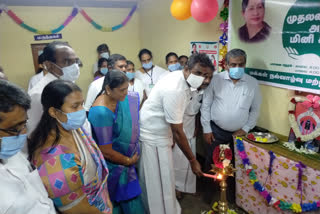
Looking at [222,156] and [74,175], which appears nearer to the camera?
[74,175]

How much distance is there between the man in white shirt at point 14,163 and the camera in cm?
92

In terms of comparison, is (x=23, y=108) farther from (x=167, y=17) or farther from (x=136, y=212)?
(x=167, y=17)

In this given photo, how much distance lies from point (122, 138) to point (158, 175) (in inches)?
19.2

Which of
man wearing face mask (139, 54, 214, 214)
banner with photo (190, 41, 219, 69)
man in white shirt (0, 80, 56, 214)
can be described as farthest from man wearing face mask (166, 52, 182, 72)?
man in white shirt (0, 80, 56, 214)

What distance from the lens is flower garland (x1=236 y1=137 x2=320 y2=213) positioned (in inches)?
69.4

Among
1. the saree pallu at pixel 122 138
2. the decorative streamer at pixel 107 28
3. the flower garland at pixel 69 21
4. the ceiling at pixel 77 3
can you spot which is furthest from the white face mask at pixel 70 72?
the decorative streamer at pixel 107 28

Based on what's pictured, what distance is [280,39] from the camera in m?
2.21

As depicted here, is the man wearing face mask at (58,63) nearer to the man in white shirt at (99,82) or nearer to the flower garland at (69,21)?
the man in white shirt at (99,82)

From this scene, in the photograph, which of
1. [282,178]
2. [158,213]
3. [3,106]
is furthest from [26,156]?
[282,178]

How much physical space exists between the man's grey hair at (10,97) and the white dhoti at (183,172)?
1983 millimetres

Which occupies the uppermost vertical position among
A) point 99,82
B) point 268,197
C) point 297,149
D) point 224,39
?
point 224,39

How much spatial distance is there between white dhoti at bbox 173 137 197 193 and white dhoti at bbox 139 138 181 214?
0.69 meters

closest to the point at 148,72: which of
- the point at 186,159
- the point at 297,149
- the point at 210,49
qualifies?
the point at 210,49

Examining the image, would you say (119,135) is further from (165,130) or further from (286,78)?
(286,78)
